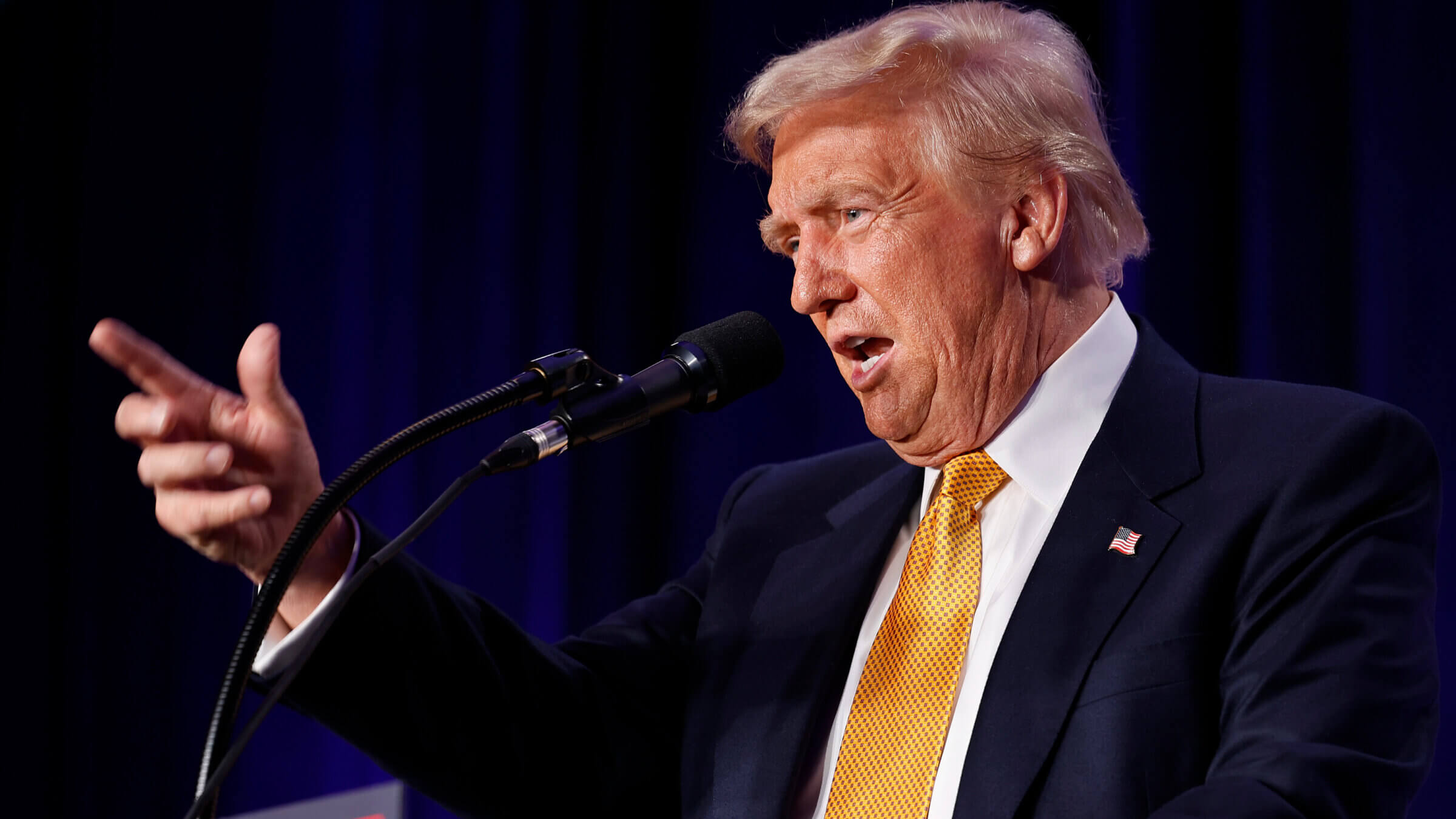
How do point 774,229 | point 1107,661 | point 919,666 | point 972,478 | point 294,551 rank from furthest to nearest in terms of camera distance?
1. point 774,229
2. point 972,478
3. point 919,666
4. point 1107,661
5. point 294,551

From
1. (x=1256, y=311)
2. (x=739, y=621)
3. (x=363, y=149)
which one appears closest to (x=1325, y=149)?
(x=1256, y=311)

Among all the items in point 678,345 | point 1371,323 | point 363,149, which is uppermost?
point 363,149

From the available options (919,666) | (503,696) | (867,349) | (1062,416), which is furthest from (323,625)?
(1062,416)

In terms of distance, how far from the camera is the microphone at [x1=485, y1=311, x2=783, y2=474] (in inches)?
39.9

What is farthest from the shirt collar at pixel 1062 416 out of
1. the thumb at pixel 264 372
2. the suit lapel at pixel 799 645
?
the thumb at pixel 264 372

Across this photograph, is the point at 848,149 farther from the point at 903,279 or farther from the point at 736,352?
the point at 736,352

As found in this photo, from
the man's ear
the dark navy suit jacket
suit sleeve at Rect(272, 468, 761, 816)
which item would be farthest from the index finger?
the man's ear

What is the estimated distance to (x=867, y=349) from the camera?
64.3 inches

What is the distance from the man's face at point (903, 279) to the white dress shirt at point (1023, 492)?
0.21ft

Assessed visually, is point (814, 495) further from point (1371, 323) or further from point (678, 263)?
point (678, 263)

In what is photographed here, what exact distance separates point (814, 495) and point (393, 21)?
162cm

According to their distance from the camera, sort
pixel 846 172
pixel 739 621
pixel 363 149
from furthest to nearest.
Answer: pixel 363 149 → pixel 739 621 → pixel 846 172

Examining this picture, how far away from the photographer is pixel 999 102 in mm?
1622

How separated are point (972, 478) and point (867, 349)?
22cm
